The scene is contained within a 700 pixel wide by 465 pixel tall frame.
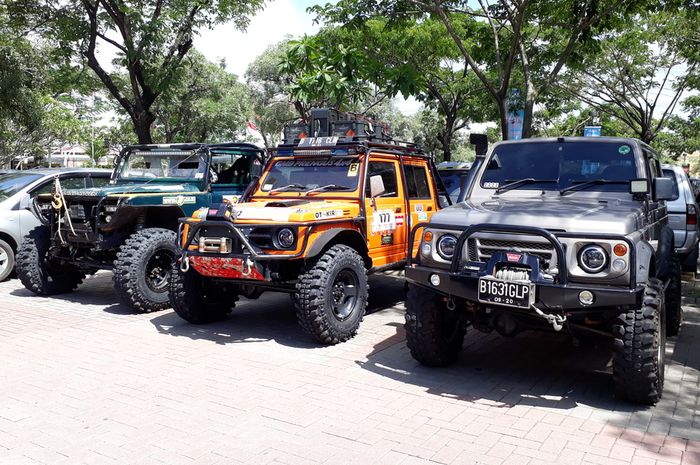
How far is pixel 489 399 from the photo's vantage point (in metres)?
4.69

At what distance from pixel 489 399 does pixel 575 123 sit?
30931mm

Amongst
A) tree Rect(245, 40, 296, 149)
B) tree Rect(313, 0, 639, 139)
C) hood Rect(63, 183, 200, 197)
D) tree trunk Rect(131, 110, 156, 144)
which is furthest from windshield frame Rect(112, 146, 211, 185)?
tree Rect(245, 40, 296, 149)

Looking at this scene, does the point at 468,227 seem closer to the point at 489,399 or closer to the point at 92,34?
the point at 489,399

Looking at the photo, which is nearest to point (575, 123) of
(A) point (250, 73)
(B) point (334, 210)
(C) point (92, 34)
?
(A) point (250, 73)

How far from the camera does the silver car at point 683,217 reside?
29.2 feet

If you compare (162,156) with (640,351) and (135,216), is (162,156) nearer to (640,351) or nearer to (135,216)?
(135,216)

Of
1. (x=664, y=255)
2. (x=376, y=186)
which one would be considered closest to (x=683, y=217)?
(x=664, y=255)

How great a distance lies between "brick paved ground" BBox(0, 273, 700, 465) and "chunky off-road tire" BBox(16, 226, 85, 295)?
174cm

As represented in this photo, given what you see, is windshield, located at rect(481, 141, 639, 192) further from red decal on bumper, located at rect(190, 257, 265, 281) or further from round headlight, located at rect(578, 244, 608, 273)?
red decal on bumper, located at rect(190, 257, 265, 281)

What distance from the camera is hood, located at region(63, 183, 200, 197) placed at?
7730 millimetres

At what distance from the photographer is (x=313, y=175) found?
721 centimetres

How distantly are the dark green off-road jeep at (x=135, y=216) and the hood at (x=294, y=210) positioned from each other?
→ 157 cm

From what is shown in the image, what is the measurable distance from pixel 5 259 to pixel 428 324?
7932mm

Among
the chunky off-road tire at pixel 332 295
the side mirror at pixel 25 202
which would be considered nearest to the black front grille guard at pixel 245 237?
the chunky off-road tire at pixel 332 295
